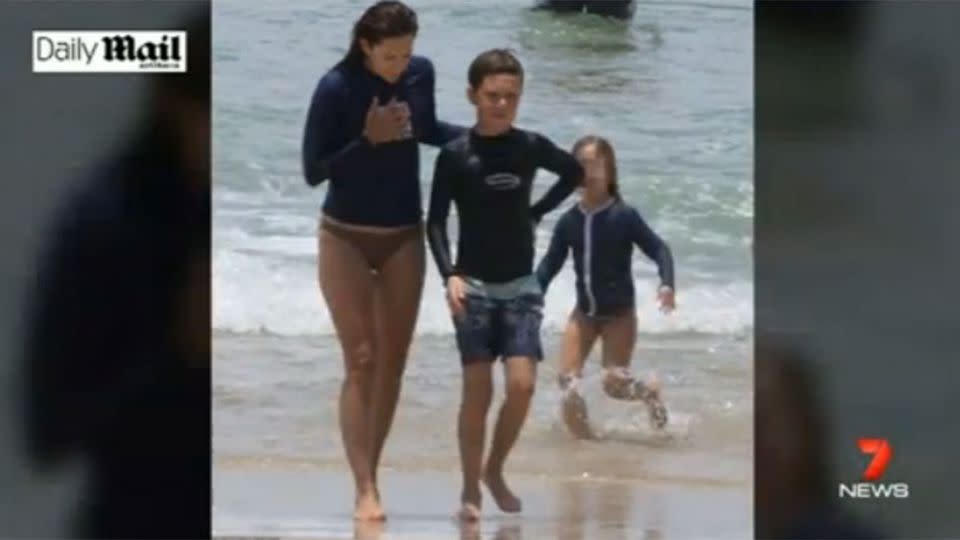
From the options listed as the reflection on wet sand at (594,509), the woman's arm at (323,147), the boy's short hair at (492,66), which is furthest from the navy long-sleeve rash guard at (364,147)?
the reflection on wet sand at (594,509)

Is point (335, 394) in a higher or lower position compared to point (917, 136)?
lower

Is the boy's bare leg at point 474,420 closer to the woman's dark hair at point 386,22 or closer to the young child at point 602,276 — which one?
the young child at point 602,276

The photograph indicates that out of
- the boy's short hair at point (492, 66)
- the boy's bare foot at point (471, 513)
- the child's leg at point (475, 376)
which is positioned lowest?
Answer: the boy's bare foot at point (471, 513)

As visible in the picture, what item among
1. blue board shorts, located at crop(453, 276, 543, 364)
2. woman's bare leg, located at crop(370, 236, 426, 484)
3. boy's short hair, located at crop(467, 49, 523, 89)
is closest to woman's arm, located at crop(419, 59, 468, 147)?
boy's short hair, located at crop(467, 49, 523, 89)

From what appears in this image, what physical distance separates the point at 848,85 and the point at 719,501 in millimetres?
1047

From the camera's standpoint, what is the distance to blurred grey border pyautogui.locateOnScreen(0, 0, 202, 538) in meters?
4.61

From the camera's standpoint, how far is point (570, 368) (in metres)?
4.54

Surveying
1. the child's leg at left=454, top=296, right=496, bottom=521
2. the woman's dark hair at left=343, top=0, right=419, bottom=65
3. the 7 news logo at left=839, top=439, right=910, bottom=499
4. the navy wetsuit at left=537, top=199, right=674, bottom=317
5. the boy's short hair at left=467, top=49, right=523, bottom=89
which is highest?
the woman's dark hair at left=343, top=0, right=419, bottom=65

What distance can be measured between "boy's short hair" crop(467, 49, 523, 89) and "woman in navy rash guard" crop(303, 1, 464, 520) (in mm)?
103

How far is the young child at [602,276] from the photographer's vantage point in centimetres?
453

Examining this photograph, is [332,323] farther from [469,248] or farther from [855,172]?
[855,172]

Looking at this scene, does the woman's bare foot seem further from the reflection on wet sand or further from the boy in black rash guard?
the reflection on wet sand

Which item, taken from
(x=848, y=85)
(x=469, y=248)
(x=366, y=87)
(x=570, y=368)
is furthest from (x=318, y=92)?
(x=848, y=85)

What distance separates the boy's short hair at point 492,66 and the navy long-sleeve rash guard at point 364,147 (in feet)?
0.36
